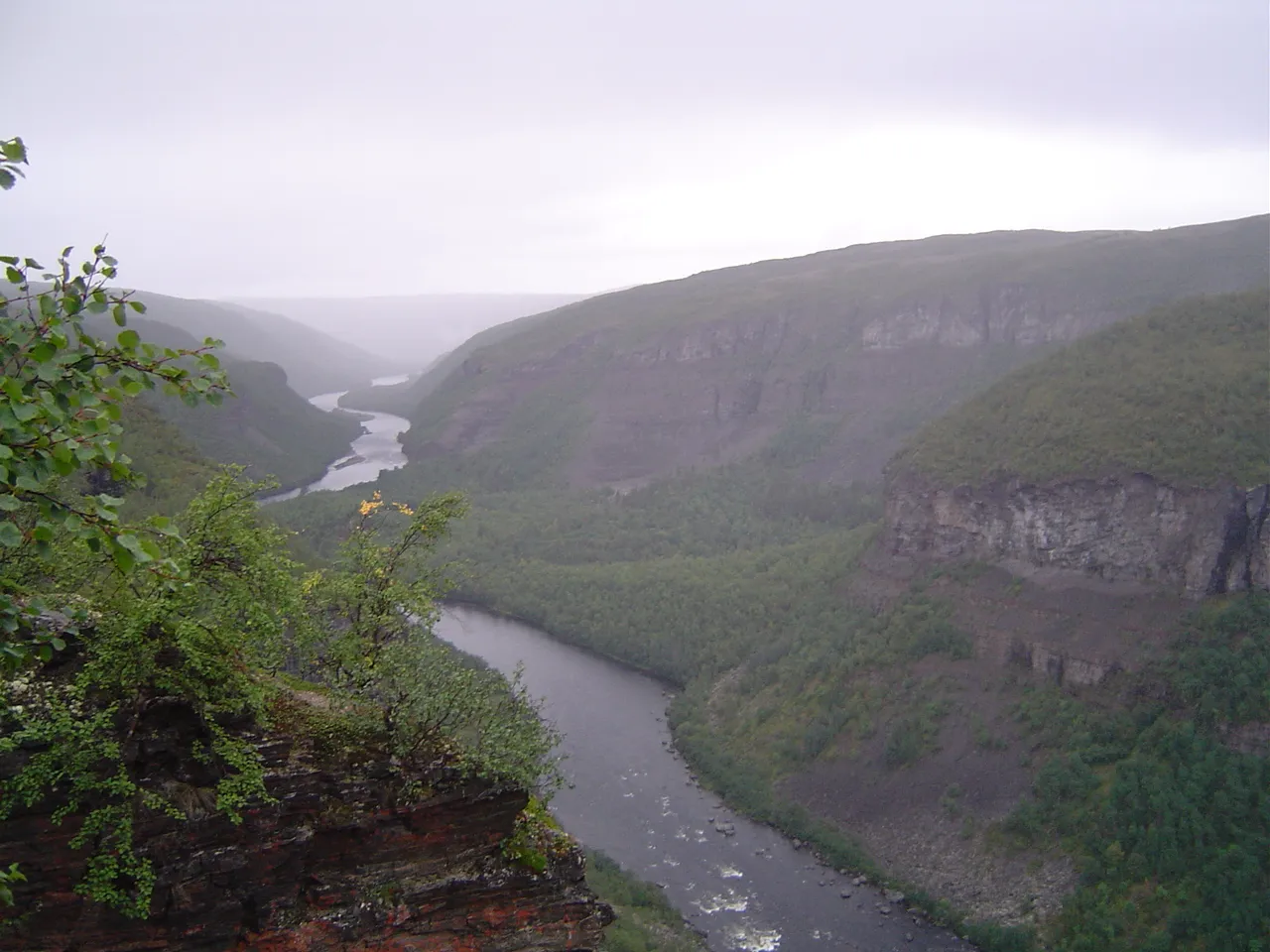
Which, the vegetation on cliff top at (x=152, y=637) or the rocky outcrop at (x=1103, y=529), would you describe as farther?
the rocky outcrop at (x=1103, y=529)

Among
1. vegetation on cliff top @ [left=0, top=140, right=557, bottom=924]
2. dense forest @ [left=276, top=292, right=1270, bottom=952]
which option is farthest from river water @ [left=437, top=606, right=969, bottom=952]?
vegetation on cliff top @ [left=0, top=140, right=557, bottom=924]

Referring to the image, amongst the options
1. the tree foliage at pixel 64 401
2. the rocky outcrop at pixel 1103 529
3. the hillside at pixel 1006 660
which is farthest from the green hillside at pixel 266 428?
the tree foliage at pixel 64 401

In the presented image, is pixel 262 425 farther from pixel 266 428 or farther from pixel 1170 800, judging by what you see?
pixel 1170 800

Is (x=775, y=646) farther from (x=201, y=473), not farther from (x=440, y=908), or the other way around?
(x=440, y=908)

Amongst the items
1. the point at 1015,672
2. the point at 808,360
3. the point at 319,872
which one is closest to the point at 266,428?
the point at 808,360

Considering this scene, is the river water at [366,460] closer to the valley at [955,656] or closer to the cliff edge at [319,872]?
Answer: the valley at [955,656]
